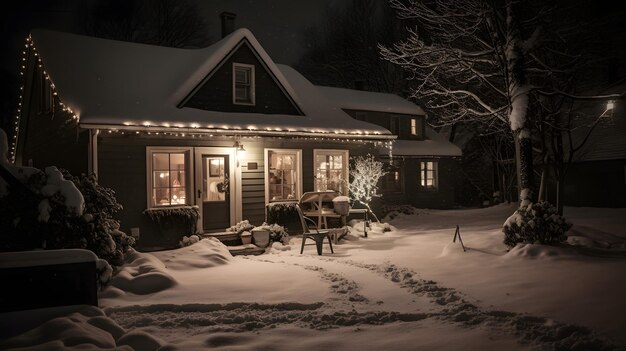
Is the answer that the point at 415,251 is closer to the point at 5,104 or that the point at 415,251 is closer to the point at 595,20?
the point at 595,20

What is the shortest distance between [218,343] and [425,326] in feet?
7.65

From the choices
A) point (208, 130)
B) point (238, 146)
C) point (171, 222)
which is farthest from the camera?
point (238, 146)

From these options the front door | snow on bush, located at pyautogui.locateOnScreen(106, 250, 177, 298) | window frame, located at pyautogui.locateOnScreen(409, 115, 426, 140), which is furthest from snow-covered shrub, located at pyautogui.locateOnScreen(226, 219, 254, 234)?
window frame, located at pyautogui.locateOnScreen(409, 115, 426, 140)

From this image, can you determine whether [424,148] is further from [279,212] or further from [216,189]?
[216,189]

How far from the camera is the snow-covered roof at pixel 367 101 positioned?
952 inches

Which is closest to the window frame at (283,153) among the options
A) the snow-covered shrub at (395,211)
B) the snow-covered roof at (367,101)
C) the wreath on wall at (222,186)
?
the wreath on wall at (222,186)

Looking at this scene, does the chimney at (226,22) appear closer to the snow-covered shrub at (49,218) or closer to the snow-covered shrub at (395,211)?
the snow-covered shrub at (395,211)

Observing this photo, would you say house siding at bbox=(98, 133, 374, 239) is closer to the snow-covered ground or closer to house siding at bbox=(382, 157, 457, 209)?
the snow-covered ground

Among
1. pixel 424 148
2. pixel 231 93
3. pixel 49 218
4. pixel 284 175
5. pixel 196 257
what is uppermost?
pixel 231 93

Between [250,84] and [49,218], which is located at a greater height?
[250,84]

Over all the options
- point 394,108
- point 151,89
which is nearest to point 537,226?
point 151,89

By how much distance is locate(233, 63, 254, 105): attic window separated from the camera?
15117mm

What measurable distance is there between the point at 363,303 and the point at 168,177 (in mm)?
8017

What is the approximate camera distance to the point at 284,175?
593 inches
